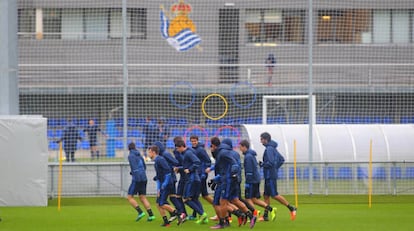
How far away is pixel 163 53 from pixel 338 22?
695 cm

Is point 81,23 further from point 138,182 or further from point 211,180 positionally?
point 211,180

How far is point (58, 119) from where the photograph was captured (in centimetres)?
3616

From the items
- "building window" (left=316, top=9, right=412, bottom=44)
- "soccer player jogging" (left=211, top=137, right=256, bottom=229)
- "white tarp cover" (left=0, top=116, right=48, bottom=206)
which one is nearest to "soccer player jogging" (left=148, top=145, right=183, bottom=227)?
"soccer player jogging" (left=211, top=137, right=256, bottom=229)

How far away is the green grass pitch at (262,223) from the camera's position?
21828 mm

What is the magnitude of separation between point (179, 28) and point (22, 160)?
14.3 meters

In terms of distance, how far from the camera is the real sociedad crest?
127ft

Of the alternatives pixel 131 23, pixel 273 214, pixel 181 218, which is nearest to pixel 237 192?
pixel 181 218

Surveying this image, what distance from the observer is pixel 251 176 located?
22.8 metres

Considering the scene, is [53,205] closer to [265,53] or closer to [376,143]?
[376,143]

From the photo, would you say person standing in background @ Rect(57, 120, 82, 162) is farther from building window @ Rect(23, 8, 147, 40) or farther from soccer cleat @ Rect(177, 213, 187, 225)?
soccer cleat @ Rect(177, 213, 187, 225)

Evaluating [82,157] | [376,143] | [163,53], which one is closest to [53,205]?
[82,157]

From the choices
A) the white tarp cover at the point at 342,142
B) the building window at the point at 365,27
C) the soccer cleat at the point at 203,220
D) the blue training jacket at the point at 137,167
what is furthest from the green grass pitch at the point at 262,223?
the building window at the point at 365,27

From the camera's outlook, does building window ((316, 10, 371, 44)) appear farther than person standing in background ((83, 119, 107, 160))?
Yes

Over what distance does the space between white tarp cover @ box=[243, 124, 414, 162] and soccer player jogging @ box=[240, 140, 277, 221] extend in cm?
879
